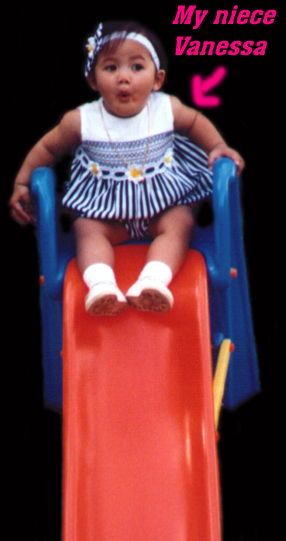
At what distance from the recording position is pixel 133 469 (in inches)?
70.8

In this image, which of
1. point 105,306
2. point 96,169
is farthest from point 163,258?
point 96,169

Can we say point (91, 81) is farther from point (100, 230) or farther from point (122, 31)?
point (100, 230)

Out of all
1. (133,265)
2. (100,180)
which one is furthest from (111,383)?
(100,180)

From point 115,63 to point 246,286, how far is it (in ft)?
2.32

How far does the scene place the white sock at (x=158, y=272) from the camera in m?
1.83

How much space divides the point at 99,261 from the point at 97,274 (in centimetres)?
6

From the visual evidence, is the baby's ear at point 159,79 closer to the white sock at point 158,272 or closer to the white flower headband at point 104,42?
the white flower headband at point 104,42

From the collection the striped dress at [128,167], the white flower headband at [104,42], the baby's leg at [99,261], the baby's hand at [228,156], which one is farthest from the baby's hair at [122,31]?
the baby's leg at [99,261]

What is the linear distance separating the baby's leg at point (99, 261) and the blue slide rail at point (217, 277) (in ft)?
0.23

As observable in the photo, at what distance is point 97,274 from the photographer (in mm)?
1839

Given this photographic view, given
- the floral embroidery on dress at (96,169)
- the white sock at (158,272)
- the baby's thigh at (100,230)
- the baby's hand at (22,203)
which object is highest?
the floral embroidery on dress at (96,169)

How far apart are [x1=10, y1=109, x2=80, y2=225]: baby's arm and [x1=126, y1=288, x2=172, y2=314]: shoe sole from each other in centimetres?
42

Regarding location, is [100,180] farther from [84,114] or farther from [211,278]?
[211,278]

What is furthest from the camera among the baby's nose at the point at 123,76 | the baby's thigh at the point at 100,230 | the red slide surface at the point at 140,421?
the baby's thigh at the point at 100,230
